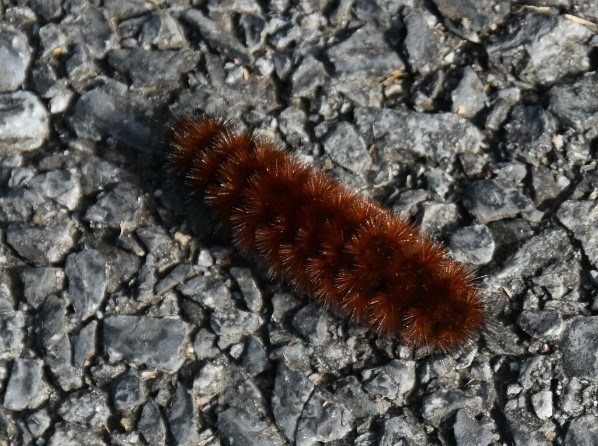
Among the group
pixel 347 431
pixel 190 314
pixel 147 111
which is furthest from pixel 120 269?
pixel 347 431

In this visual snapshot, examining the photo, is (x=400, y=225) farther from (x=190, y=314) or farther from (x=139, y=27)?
(x=139, y=27)

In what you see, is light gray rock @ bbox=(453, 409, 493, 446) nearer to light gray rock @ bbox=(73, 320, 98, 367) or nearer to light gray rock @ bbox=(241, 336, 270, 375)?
light gray rock @ bbox=(241, 336, 270, 375)

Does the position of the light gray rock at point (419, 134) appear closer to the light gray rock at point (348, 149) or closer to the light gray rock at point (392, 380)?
the light gray rock at point (348, 149)

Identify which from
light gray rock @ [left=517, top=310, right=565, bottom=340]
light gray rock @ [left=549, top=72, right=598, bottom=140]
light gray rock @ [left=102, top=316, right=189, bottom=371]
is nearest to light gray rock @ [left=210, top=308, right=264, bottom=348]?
light gray rock @ [left=102, top=316, right=189, bottom=371]

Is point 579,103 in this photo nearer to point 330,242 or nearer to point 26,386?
point 330,242

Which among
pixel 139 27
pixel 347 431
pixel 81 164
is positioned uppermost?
pixel 139 27

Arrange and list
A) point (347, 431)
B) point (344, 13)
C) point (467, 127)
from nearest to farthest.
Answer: point (347, 431) < point (467, 127) < point (344, 13)
